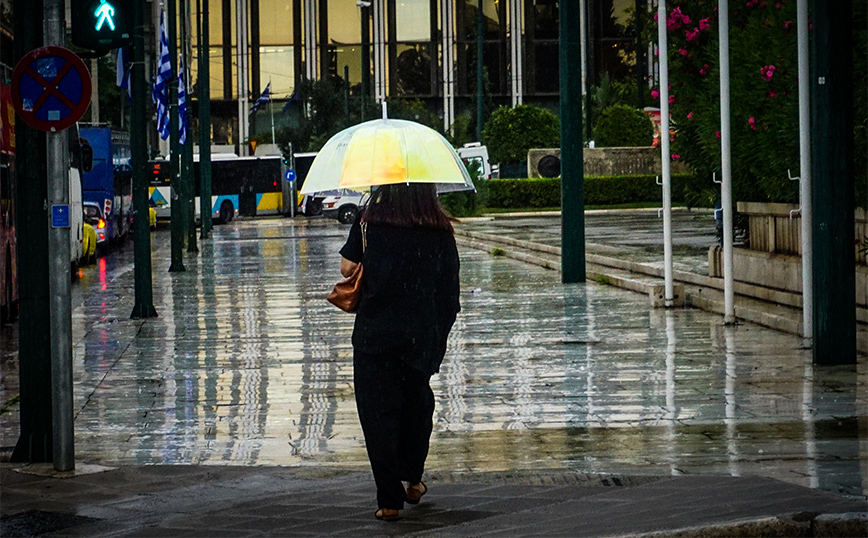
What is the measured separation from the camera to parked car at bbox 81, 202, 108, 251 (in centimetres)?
3525

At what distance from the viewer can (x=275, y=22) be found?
271 feet

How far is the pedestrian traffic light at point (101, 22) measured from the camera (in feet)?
30.5

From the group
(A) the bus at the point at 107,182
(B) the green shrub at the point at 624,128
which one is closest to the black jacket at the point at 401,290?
(A) the bus at the point at 107,182

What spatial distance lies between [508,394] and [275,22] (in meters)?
74.3

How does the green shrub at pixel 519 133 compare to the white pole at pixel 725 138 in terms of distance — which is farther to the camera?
the green shrub at pixel 519 133

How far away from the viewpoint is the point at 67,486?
7.50 meters

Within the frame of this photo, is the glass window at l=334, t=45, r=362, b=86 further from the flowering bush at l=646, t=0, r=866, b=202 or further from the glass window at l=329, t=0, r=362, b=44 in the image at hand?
the flowering bush at l=646, t=0, r=866, b=202

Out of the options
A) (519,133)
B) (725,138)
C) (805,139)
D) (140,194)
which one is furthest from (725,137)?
(519,133)

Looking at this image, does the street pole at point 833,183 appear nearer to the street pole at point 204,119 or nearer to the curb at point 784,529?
the curb at point 784,529

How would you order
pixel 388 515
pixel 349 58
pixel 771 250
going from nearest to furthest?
pixel 388 515, pixel 771 250, pixel 349 58

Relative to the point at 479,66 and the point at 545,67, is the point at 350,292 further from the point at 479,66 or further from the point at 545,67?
the point at 545,67

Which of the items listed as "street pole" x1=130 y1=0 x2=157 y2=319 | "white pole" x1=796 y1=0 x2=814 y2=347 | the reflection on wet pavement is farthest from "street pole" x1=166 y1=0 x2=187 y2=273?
"white pole" x1=796 y1=0 x2=814 y2=347

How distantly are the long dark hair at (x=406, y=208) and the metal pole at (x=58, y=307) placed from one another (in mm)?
2121

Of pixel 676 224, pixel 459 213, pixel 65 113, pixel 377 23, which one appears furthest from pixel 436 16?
pixel 65 113
